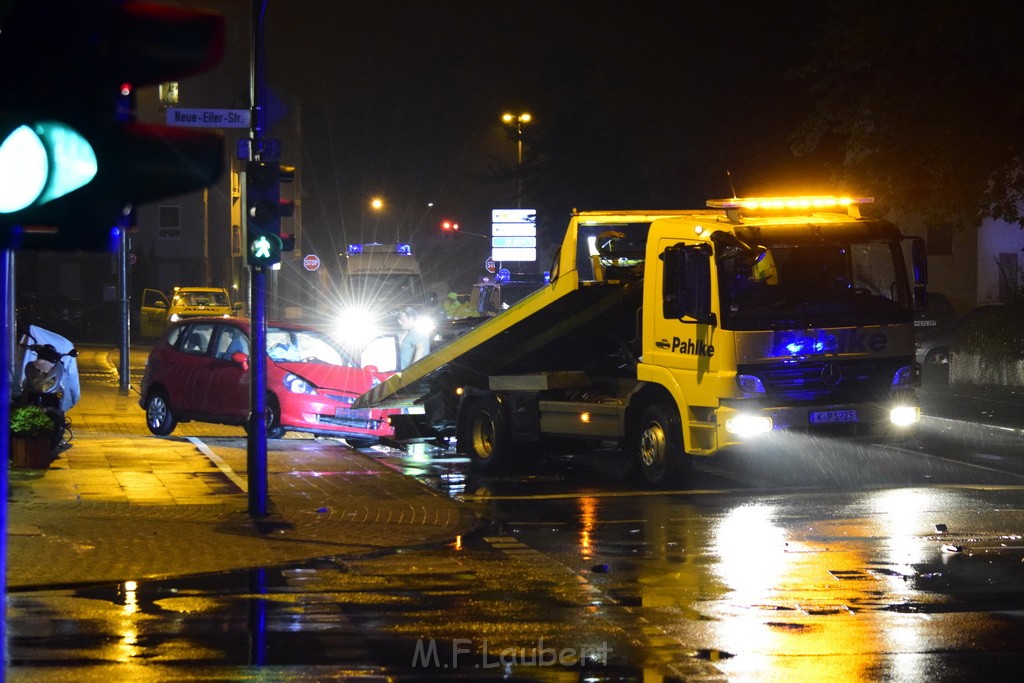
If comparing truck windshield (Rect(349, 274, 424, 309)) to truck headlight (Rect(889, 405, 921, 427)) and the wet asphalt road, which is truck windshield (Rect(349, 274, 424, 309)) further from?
the wet asphalt road

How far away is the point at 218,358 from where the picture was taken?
63.5ft

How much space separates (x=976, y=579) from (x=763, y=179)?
54.5 m

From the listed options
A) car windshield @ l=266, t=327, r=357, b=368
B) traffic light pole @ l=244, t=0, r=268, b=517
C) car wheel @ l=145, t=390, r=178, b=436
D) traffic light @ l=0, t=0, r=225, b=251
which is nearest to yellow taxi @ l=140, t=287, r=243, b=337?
car wheel @ l=145, t=390, r=178, b=436

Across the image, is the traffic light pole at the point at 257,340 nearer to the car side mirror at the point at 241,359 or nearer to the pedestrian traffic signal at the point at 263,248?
the pedestrian traffic signal at the point at 263,248

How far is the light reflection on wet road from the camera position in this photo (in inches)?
295

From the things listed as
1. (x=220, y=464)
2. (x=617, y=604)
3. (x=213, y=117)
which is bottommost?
(x=617, y=604)

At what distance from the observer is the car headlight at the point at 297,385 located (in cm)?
1867

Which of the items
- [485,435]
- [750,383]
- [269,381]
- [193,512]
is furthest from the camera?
[269,381]

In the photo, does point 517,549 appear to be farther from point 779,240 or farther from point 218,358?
point 218,358

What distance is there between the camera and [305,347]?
19.7 m

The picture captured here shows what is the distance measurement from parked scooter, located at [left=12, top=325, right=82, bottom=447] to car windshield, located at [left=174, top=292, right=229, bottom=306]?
98.8 feet

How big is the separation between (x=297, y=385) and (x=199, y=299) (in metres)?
30.0

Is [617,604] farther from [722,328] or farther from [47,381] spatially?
[47,381]

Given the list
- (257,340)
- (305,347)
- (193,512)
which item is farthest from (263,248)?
(305,347)
